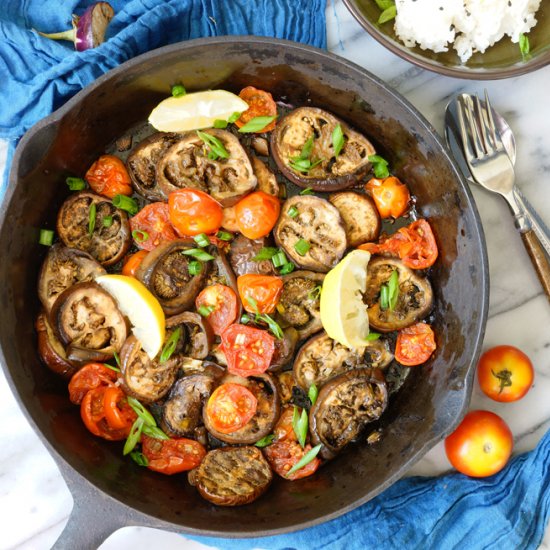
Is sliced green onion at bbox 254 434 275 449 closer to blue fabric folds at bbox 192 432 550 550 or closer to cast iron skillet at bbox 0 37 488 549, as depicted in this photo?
cast iron skillet at bbox 0 37 488 549

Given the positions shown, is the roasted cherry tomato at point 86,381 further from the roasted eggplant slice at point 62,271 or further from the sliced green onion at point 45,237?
the sliced green onion at point 45,237

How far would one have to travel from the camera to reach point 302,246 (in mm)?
3088

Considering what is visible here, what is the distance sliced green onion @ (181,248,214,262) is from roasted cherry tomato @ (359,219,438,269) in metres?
0.70

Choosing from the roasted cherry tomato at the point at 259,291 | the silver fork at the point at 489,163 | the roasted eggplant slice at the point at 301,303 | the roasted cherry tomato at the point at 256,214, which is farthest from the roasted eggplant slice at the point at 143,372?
the silver fork at the point at 489,163

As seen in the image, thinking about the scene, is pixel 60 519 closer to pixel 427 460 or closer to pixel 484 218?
pixel 427 460

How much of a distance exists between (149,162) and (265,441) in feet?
4.51

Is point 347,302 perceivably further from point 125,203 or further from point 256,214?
point 125,203

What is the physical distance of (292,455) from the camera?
3.12m

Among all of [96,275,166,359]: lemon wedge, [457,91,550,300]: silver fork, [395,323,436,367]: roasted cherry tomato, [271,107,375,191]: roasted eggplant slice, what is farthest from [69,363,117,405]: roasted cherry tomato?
[457,91,550,300]: silver fork

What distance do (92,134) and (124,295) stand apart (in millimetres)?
743

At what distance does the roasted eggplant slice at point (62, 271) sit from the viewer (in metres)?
3.06

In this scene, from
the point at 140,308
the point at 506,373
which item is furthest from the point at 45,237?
the point at 506,373

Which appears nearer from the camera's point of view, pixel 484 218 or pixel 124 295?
pixel 124 295

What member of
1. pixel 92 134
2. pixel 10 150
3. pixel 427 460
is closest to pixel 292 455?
pixel 427 460
